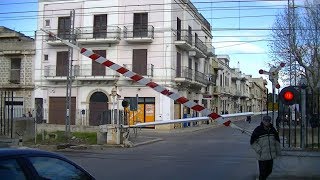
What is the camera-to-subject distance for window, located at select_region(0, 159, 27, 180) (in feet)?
13.1

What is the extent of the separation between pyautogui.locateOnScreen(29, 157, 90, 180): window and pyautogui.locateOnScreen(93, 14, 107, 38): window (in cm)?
3758

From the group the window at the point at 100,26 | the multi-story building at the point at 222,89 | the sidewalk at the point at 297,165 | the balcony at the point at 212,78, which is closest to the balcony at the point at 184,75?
the window at the point at 100,26

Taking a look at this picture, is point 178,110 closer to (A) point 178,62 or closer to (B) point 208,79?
(A) point 178,62

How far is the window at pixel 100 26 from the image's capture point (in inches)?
1656

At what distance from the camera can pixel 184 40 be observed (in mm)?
43000

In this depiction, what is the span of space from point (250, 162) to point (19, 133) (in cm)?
1241

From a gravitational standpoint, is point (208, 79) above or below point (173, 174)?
above

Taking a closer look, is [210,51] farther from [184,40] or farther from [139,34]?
[139,34]

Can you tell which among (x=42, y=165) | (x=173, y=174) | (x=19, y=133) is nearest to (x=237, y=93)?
(x=19, y=133)

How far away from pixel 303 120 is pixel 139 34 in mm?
30639

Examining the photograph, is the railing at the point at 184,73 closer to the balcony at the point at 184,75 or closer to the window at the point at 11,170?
the balcony at the point at 184,75

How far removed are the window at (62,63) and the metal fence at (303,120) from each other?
3286 centimetres

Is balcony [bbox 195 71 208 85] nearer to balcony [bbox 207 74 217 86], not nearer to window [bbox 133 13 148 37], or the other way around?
balcony [bbox 207 74 217 86]

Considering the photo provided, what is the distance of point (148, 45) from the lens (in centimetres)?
4166
